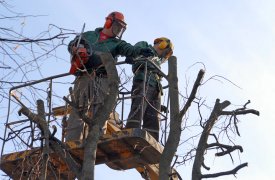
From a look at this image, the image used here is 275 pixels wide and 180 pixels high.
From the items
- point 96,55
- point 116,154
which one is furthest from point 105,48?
point 116,154

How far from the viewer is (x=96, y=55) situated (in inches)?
461

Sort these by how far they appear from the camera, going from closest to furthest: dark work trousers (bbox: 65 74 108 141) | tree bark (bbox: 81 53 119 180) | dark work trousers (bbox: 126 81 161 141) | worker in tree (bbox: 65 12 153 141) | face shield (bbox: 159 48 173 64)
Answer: tree bark (bbox: 81 53 119 180), dark work trousers (bbox: 65 74 108 141), worker in tree (bbox: 65 12 153 141), dark work trousers (bbox: 126 81 161 141), face shield (bbox: 159 48 173 64)

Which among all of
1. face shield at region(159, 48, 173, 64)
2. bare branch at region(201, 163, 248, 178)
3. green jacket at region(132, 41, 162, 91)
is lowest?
bare branch at region(201, 163, 248, 178)

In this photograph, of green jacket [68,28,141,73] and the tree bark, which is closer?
the tree bark

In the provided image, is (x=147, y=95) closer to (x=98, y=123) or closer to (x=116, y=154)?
(x=116, y=154)

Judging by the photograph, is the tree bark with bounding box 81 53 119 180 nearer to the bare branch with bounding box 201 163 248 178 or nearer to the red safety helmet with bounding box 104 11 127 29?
the bare branch with bounding box 201 163 248 178

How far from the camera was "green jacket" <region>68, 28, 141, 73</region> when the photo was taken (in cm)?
1175

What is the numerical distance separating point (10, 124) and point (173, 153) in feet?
11.9

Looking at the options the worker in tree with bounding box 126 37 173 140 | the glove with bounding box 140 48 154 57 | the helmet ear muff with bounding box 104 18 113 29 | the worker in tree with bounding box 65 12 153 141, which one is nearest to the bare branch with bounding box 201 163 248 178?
the worker in tree with bounding box 65 12 153 141

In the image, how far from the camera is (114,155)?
1163cm

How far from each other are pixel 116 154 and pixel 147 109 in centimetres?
89

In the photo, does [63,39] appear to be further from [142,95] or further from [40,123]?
[142,95]

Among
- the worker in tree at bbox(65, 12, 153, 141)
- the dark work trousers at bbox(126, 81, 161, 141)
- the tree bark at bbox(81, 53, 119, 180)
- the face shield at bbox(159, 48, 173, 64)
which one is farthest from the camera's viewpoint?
the face shield at bbox(159, 48, 173, 64)

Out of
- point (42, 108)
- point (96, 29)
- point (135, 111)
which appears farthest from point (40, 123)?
point (96, 29)
